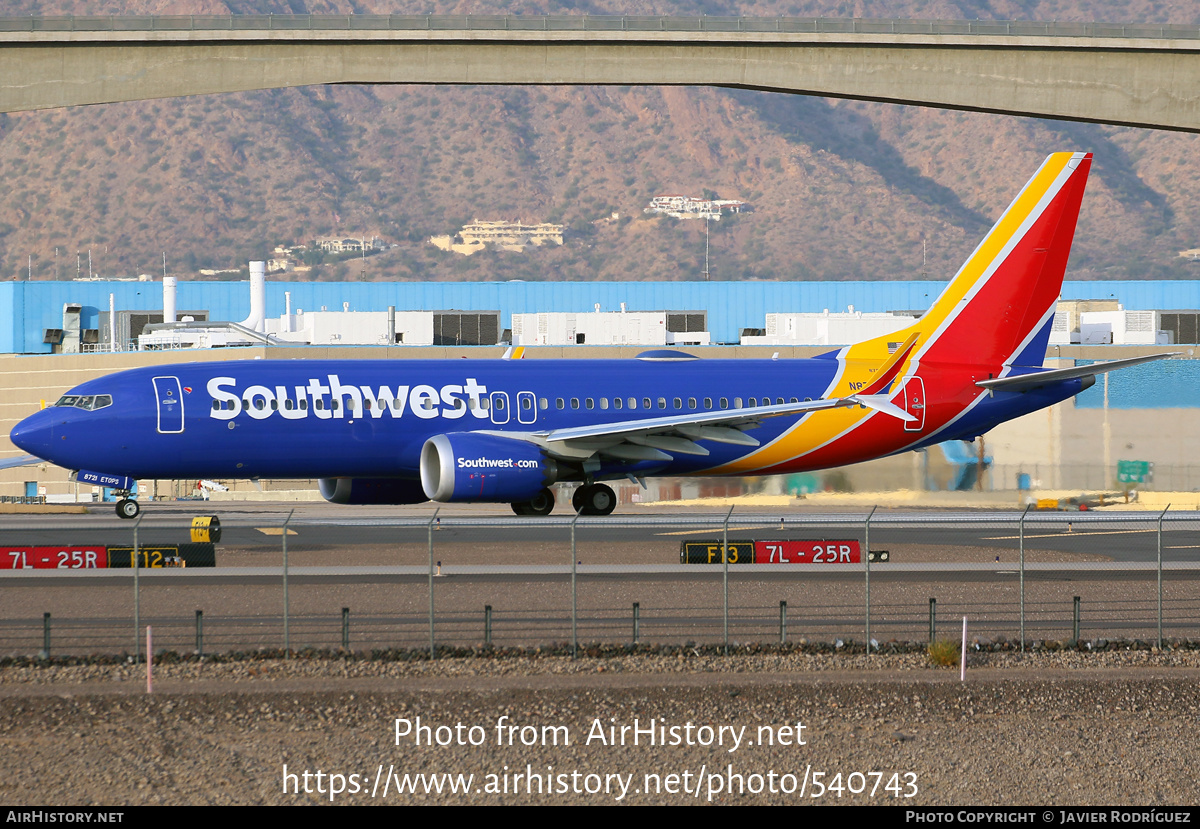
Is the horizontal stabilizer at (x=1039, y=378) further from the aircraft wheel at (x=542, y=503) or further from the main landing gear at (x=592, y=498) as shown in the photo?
the aircraft wheel at (x=542, y=503)

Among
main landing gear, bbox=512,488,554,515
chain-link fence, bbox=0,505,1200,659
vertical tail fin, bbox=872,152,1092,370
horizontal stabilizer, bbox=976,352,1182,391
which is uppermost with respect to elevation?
vertical tail fin, bbox=872,152,1092,370

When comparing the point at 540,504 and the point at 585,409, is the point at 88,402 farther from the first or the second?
the point at 585,409

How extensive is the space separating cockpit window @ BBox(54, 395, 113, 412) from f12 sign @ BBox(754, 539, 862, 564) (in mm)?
19298

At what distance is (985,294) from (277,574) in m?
23.5

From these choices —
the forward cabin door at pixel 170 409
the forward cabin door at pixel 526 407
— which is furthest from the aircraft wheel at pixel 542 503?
the forward cabin door at pixel 170 409

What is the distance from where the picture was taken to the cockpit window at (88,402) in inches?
1476

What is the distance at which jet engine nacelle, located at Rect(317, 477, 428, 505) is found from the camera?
133 feet

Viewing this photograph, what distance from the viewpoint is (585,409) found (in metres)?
40.2

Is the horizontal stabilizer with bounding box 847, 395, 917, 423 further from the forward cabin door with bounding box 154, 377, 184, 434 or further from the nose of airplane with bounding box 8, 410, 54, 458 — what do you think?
the nose of airplane with bounding box 8, 410, 54, 458

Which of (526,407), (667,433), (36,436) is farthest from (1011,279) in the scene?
(36,436)

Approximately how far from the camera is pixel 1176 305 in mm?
112250

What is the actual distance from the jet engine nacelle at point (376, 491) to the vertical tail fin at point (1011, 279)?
1468 cm

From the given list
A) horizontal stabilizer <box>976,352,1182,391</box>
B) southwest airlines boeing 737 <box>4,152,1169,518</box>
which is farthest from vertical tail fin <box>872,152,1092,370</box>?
horizontal stabilizer <box>976,352,1182,391</box>

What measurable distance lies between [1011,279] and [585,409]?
13.4 meters
